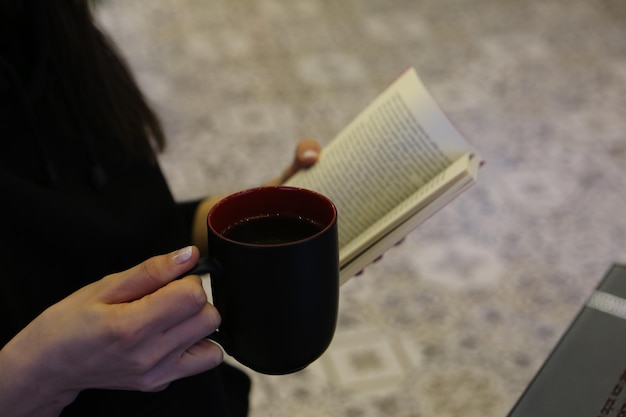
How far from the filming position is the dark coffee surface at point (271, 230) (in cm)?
56

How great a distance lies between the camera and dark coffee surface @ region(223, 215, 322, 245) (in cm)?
56

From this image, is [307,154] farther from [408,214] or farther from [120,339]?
[120,339]

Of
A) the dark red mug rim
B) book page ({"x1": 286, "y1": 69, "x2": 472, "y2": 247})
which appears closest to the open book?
book page ({"x1": 286, "y1": 69, "x2": 472, "y2": 247})

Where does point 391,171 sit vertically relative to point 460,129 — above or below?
above

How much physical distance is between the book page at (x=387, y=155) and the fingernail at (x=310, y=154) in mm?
20

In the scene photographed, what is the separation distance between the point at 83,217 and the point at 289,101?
5.27 ft

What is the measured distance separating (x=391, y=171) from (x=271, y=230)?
0.23 metres

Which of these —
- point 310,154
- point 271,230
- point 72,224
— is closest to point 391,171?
point 310,154

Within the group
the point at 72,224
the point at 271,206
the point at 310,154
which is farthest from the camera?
the point at 310,154

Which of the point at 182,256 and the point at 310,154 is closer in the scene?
the point at 182,256

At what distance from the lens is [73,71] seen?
0.81 m

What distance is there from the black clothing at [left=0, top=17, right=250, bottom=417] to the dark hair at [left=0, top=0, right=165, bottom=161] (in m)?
0.01

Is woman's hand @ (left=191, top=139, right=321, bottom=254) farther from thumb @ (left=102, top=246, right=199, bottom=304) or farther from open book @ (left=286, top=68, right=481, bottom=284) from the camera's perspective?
thumb @ (left=102, top=246, right=199, bottom=304)

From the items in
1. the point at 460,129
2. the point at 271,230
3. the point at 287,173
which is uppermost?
the point at 271,230
